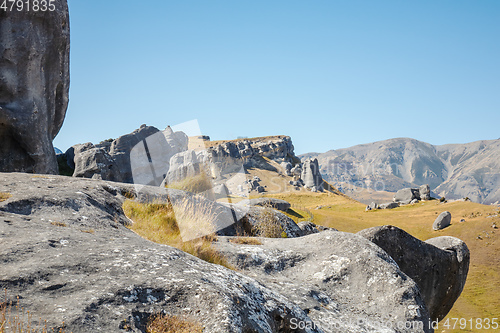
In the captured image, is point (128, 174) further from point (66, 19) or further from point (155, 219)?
point (155, 219)

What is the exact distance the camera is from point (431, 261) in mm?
10492

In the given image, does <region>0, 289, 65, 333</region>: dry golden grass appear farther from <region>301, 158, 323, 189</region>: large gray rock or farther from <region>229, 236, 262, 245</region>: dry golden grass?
<region>301, 158, 323, 189</region>: large gray rock

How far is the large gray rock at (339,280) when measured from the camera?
6.21 meters

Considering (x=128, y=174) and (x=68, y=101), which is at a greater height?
(x=68, y=101)

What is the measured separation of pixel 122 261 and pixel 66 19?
17.1 metres

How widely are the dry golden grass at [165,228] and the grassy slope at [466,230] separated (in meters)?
14.3

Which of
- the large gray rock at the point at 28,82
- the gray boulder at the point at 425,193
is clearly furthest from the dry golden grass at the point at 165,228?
the gray boulder at the point at 425,193

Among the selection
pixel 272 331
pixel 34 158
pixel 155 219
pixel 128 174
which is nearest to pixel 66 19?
pixel 34 158

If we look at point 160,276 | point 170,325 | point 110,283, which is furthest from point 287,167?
point 170,325

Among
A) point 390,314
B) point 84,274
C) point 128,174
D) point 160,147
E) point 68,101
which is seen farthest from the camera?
point 160,147

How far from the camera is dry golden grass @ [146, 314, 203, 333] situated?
3801 millimetres

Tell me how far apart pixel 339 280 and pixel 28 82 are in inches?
614

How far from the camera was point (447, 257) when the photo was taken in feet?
36.0

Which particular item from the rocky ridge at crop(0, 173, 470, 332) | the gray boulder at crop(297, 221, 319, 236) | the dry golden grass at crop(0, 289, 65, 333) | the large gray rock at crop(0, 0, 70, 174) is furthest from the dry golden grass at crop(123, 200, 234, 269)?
the large gray rock at crop(0, 0, 70, 174)
